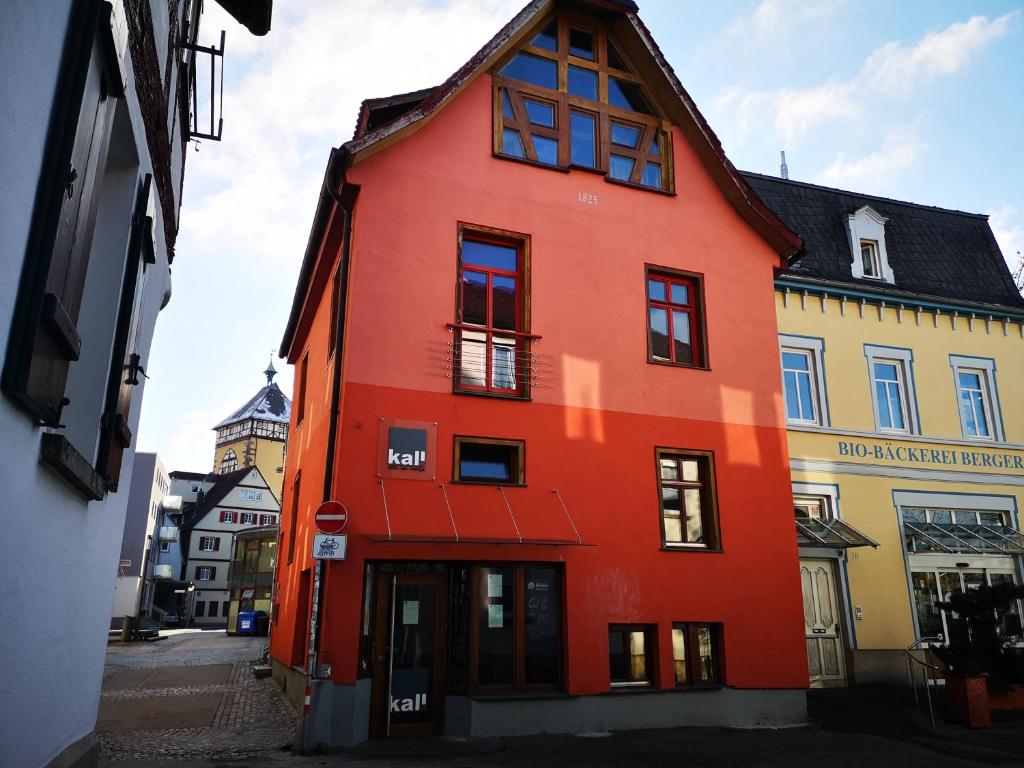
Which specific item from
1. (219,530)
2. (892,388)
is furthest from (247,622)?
(219,530)

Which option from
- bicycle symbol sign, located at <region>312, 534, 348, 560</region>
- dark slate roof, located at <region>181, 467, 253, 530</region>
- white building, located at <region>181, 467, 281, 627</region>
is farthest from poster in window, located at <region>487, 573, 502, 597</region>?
dark slate roof, located at <region>181, 467, 253, 530</region>

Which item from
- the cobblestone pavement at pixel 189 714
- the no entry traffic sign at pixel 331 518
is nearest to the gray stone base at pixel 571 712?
the cobblestone pavement at pixel 189 714

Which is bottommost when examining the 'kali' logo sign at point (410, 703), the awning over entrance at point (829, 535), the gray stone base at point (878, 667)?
the 'kali' logo sign at point (410, 703)

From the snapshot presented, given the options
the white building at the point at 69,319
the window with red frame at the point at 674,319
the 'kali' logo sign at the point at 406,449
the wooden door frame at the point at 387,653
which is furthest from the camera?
the window with red frame at the point at 674,319

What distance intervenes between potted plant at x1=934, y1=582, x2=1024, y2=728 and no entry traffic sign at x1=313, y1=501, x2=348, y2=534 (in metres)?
9.97

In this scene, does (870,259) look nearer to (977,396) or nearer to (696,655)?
(977,396)

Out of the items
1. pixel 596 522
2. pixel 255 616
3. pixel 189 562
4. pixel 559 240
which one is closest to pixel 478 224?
pixel 559 240

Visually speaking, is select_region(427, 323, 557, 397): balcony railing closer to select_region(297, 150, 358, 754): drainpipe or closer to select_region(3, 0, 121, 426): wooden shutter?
select_region(297, 150, 358, 754): drainpipe

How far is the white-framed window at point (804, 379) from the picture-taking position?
1750 cm

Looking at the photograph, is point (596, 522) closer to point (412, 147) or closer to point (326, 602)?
point (326, 602)

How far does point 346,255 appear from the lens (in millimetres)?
12648

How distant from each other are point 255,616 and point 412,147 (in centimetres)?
3024

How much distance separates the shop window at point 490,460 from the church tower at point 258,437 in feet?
232

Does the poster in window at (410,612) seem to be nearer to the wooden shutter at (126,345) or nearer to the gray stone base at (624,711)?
the gray stone base at (624,711)
